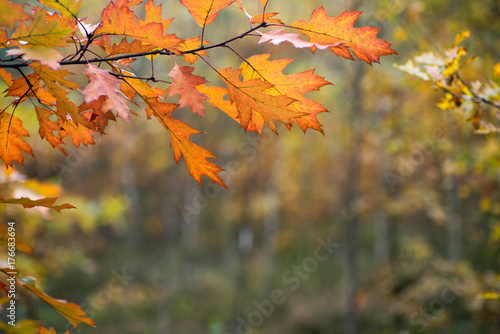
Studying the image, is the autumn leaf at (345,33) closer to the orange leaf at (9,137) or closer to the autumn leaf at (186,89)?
the autumn leaf at (186,89)

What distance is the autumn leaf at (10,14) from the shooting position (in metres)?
0.61

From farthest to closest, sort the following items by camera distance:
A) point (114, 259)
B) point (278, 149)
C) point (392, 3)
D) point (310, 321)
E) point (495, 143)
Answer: point (278, 149), point (114, 259), point (310, 321), point (392, 3), point (495, 143)

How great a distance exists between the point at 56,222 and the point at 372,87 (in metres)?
5.35

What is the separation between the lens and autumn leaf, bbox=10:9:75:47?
676 millimetres

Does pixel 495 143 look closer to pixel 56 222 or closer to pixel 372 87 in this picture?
pixel 372 87

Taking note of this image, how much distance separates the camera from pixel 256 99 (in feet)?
2.65

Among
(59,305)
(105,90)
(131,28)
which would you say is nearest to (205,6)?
(131,28)

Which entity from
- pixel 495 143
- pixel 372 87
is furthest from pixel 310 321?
pixel 495 143

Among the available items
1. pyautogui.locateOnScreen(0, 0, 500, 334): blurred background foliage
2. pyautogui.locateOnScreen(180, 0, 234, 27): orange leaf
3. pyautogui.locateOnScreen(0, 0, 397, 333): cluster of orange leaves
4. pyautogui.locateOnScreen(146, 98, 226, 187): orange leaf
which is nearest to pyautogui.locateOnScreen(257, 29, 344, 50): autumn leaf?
pyautogui.locateOnScreen(0, 0, 397, 333): cluster of orange leaves

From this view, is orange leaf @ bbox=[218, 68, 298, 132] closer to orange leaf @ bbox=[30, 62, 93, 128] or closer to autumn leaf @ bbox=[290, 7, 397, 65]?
autumn leaf @ bbox=[290, 7, 397, 65]

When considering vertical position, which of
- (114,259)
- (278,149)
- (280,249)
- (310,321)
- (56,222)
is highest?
(278,149)

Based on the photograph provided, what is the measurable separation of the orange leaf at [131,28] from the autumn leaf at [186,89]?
63 mm

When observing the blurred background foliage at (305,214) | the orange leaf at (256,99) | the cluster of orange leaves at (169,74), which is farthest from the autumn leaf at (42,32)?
the blurred background foliage at (305,214)

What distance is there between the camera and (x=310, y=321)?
10078 mm
